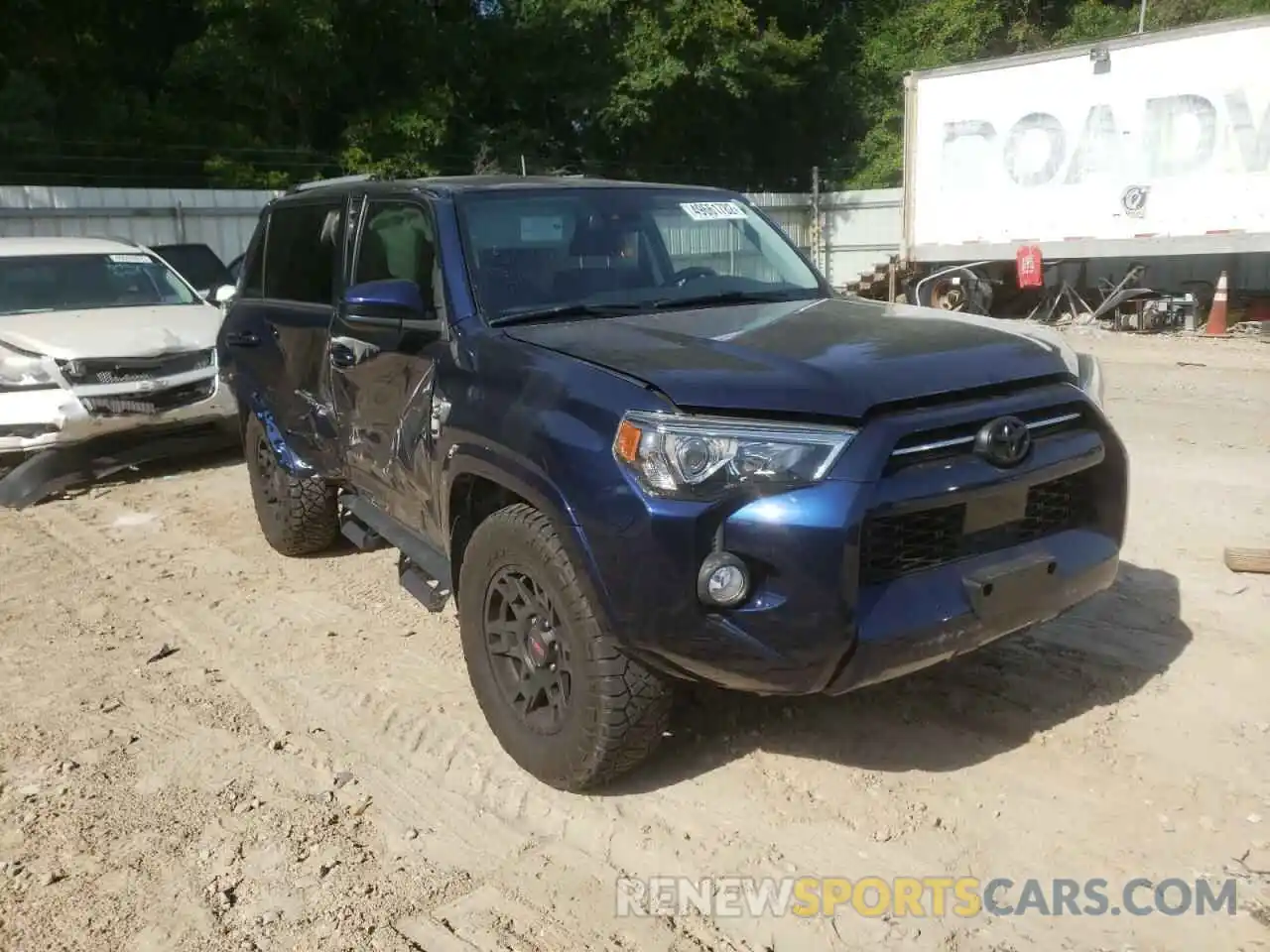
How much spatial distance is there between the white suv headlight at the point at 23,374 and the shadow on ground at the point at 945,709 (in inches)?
229

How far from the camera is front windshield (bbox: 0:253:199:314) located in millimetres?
8484

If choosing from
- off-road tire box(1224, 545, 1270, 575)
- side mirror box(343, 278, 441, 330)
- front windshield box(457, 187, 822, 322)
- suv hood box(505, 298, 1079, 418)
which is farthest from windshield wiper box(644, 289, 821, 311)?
off-road tire box(1224, 545, 1270, 575)

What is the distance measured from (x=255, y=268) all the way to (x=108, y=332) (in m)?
2.86

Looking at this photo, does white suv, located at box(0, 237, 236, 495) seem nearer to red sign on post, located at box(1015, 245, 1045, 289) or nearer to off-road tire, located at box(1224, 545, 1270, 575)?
off-road tire, located at box(1224, 545, 1270, 575)

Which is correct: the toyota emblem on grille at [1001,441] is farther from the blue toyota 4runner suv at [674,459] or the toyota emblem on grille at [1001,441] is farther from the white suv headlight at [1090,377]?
the white suv headlight at [1090,377]

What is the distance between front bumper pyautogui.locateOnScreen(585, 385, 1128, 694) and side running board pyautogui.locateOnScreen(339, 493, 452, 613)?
1.30 meters

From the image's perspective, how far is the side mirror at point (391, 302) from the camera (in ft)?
12.2

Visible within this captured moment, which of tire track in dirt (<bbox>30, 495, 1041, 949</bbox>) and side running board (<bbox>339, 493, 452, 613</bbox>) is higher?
side running board (<bbox>339, 493, 452, 613</bbox>)

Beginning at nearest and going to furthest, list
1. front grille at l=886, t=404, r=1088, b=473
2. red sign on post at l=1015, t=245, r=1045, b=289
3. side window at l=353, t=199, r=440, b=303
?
front grille at l=886, t=404, r=1088, b=473 → side window at l=353, t=199, r=440, b=303 → red sign on post at l=1015, t=245, r=1045, b=289

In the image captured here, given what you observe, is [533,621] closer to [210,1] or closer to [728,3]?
[210,1]

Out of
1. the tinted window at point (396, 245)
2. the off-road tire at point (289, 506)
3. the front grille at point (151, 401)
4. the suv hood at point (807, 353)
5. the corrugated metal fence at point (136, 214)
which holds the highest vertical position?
the corrugated metal fence at point (136, 214)

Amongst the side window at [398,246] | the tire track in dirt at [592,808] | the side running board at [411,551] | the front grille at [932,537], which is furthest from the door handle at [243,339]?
the front grille at [932,537]

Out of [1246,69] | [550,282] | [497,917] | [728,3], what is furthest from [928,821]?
[728,3]

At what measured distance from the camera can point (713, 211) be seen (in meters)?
4.56
